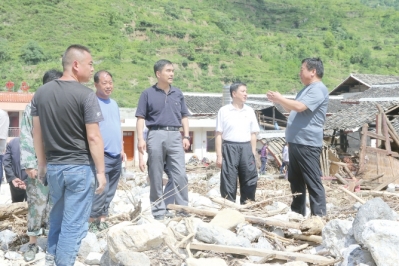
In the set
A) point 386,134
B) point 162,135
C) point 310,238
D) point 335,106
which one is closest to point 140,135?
point 162,135

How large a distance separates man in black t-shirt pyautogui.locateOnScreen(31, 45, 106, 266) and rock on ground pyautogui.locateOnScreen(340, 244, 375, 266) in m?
1.84

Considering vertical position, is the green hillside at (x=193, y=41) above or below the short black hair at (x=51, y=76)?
above

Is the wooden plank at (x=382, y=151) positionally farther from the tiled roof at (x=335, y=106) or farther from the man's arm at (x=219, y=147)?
the tiled roof at (x=335, y=106)

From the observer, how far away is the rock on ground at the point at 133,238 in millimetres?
3900

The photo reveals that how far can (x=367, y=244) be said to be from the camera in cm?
330

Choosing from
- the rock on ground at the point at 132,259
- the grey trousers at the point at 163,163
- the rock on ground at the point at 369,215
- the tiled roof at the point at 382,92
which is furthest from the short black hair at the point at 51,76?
the tiled roof at the point at 382,92

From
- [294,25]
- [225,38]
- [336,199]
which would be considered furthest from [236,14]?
[336,199]

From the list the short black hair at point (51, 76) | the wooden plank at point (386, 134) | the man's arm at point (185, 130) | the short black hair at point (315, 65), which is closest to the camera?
the short black hair at point (51, 76)

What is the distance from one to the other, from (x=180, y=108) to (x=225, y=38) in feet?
236

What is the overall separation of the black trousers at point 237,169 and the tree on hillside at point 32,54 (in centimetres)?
5553

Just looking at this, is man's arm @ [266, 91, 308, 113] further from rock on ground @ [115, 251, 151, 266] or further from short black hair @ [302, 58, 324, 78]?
rock on ground @ [115, 251, 151, 266]

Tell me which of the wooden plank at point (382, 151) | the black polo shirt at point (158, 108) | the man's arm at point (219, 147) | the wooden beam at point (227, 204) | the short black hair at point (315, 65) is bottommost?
the wooden plank at point (382, 151)

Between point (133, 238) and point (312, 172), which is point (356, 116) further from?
point (133, 238)

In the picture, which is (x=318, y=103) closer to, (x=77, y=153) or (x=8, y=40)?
(x=77, y=153)
